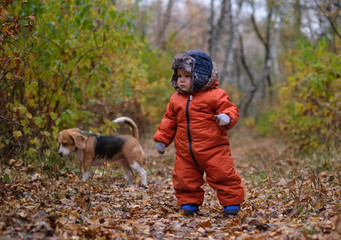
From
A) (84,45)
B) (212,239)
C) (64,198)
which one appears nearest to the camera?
(212,239)

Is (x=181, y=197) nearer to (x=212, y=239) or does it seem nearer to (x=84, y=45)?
(x=212, y=239)

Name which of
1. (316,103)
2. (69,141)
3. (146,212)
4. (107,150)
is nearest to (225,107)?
(146,212)

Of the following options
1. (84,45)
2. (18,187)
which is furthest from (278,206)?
(84,45)

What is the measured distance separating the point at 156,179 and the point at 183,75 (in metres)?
3.14

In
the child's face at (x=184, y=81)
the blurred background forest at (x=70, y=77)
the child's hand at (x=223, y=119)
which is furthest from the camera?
the blurred background forest at (x=70, y=77)

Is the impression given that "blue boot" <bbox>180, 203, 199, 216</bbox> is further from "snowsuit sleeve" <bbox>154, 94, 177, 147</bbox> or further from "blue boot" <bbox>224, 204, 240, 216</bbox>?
"snowsuit sleeve" <bbox>154, 94, 177, 147</bbox>

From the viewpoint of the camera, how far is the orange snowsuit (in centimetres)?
437

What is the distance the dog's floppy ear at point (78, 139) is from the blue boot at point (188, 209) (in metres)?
2.12

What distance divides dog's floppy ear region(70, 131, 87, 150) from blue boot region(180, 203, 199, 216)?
212 centimetres

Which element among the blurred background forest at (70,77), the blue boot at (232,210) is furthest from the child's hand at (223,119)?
the blurred background forest at (70,77)

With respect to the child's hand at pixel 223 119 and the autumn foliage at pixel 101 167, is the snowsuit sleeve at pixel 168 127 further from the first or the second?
the autumn foliage at pixel 101 167

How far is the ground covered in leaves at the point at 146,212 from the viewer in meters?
3.30

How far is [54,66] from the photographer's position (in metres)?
6.16

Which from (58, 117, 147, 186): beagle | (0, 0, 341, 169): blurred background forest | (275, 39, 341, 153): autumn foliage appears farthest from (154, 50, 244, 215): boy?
(275, 39, 341, 153): autumn foliage
